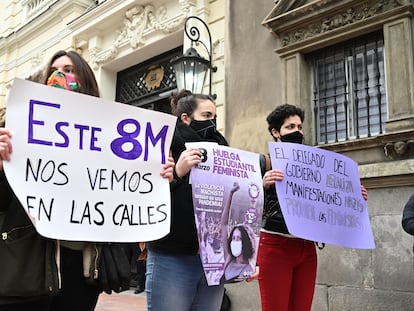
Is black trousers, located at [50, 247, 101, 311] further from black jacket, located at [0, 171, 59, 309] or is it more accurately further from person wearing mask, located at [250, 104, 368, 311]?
person wearing mask, located at [250, 104, 368, 311]

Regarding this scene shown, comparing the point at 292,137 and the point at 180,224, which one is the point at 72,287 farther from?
the point at 292,137

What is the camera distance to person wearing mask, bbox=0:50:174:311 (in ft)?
5.58

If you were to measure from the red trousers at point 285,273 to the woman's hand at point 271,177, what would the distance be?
305 mm

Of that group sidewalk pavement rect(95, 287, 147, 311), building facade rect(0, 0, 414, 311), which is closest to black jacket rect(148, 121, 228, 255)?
building facade rect(0, 0, 414, 311)

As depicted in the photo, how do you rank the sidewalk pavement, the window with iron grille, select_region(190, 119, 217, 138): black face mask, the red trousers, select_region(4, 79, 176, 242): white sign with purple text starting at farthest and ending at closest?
the sidewalk pavement → the window with iron grille → the red trousers → select_region(190, 119, 217, 138): black face mask → select_region(4, 79, 176, 242): white sign with purple text

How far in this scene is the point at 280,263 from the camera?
265 centimetres

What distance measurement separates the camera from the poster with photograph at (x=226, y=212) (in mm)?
2186

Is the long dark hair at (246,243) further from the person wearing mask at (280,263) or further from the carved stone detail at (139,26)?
the carved stone detail at (139,26)

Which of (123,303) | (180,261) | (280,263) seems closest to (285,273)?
(280,263)

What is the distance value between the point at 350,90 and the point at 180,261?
4.16 metres

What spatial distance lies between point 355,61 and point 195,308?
4.32 metres

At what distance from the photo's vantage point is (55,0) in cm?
1205

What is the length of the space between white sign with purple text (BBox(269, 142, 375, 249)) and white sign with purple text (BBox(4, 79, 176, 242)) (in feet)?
3.01

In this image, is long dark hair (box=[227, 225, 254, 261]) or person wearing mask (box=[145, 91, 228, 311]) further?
long dark hair (box=[227, 225, 254, 261])
